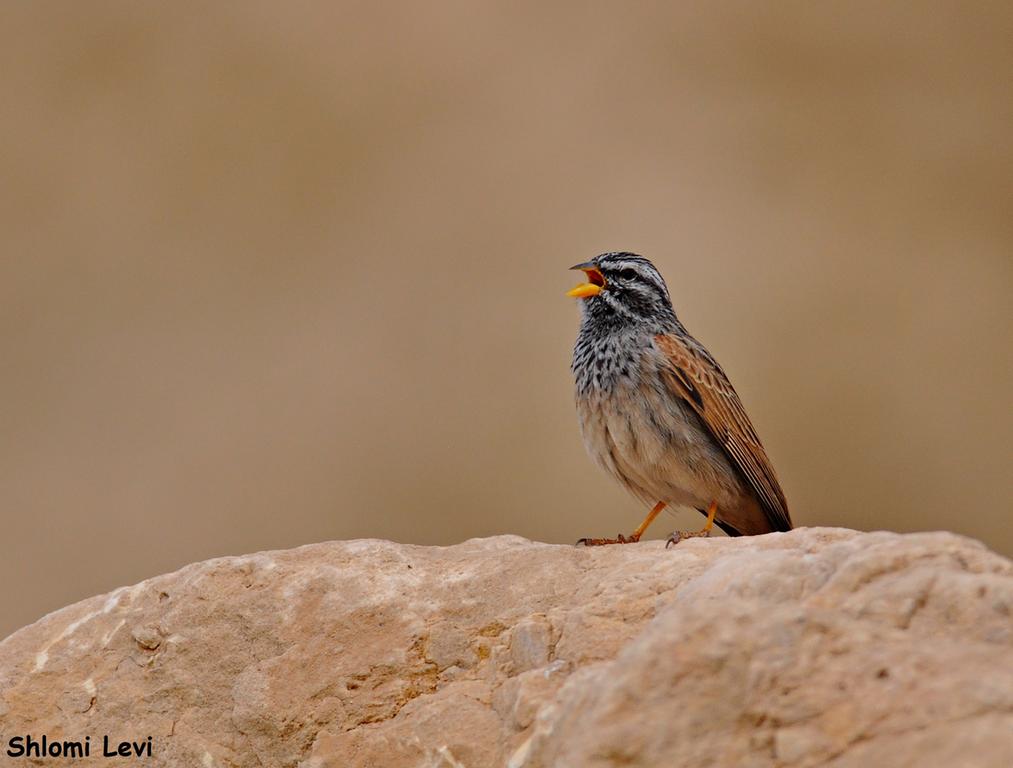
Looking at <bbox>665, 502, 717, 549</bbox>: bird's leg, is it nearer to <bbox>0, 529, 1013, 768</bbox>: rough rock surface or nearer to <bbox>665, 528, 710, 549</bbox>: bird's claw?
<bbox>665, 528, 710, 549</bbox>: bird's claw

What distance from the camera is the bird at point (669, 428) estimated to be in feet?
20.9

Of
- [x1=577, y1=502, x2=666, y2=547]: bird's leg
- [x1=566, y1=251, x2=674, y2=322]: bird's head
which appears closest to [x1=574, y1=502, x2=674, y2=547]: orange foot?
[x1=577, y1=502, x2=666, y2=547]: bird's leg

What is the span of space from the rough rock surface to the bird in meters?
1.42

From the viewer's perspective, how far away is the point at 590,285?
23.0 feet

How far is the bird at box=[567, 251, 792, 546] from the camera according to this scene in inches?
251

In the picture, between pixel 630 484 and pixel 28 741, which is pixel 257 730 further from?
pixel 630 484

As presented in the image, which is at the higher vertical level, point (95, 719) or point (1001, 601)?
point (1001, 601)

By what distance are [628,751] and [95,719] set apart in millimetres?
2425

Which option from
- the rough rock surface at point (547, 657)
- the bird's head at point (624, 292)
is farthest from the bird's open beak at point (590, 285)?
the rough rock surface at point (547, 657)

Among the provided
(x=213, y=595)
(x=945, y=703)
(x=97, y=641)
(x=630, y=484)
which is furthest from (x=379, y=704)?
(x=630, y=484)

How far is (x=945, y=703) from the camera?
9.61ft

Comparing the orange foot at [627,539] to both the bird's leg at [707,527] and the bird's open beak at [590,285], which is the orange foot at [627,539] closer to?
the bird's leg at [707,527]

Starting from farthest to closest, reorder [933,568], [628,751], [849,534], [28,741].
Answer: [28,741] < [849,534] < [933,568] < [628,751]

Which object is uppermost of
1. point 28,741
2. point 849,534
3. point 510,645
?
point 849,534
